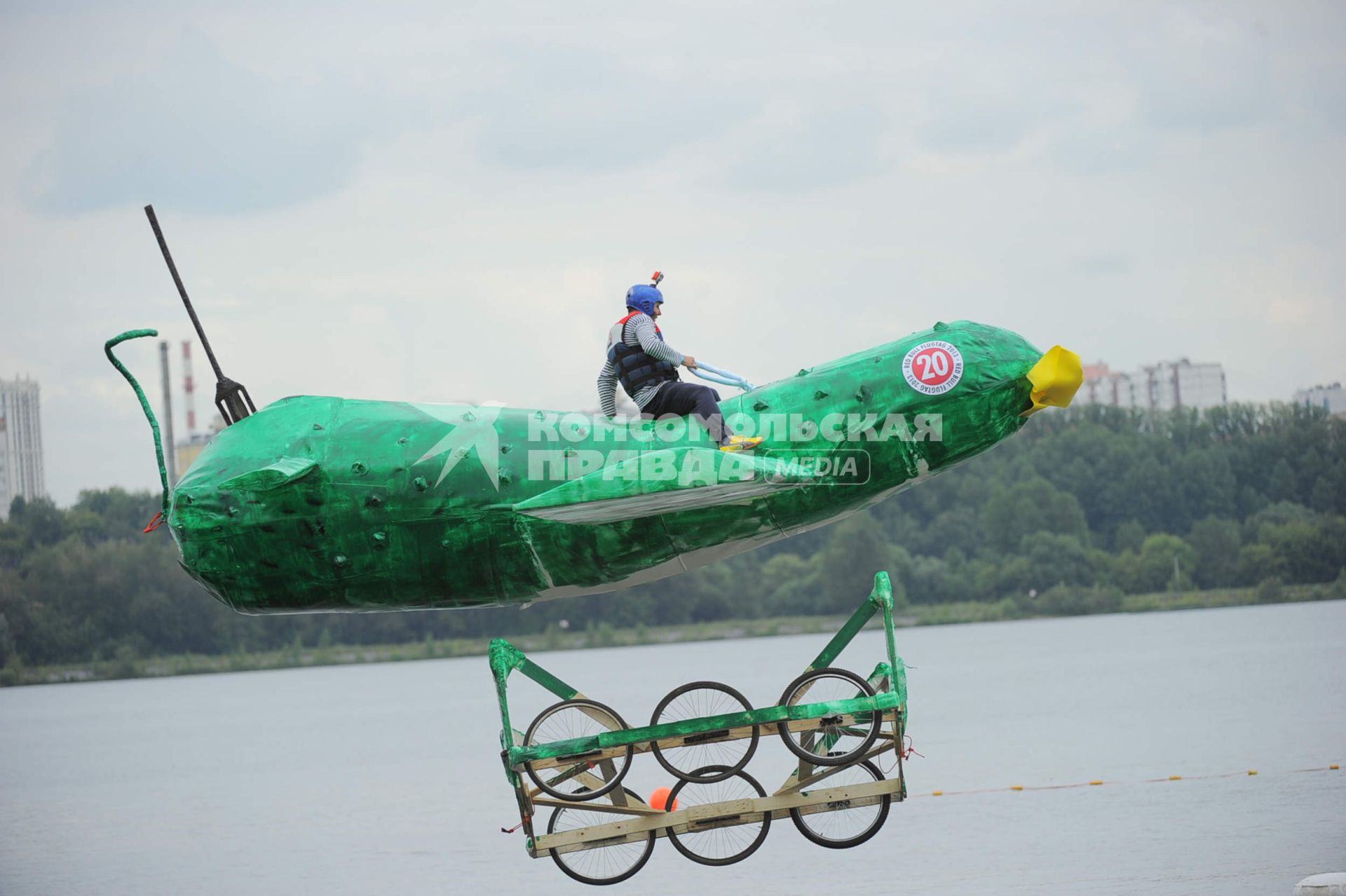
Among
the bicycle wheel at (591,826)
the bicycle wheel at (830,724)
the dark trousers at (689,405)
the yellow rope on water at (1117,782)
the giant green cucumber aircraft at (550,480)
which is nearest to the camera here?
the giant green cucumber aircraft at (550,480)

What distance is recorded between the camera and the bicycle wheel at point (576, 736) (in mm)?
16719

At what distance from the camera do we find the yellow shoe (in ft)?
52.0

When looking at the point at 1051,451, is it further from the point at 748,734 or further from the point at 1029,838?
the point at 748,734

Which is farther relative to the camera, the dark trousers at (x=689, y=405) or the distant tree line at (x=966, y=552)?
the distant tree line at (x=966, y=552)

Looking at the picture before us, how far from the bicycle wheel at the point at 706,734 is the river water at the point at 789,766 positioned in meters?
18.8

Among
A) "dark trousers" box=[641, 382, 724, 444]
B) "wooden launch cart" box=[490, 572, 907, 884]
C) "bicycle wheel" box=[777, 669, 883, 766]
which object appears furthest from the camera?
"bicycle wheel" box=[777, 669, 883, 766]

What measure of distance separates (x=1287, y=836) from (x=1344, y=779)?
886cm

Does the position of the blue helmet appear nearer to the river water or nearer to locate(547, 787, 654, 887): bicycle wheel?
locate(547, 787, 654, 887): bicycle wheel

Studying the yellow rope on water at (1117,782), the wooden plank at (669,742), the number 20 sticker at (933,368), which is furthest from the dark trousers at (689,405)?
the yellow rope on water at (1117,782)

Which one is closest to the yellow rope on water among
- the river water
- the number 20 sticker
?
the river water

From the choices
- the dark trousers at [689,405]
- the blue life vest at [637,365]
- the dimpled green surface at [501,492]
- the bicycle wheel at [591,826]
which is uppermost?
the blue life vest at [637,365]

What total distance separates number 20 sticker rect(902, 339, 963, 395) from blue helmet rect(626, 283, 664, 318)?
8.08ft

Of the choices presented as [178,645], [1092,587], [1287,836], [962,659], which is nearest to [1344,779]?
[1287,836]

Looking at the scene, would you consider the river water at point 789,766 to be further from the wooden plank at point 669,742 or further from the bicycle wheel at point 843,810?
the wooden plank at point 669,742
